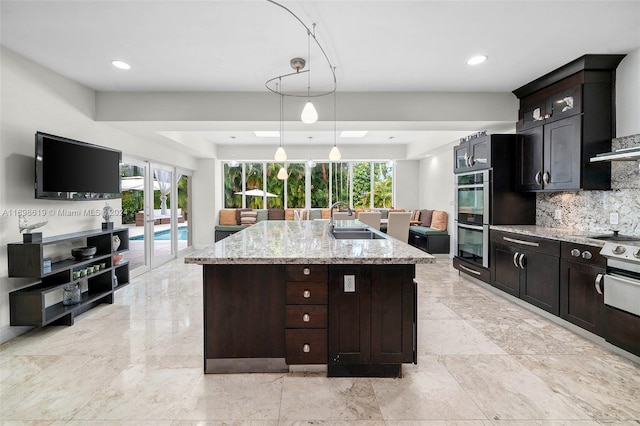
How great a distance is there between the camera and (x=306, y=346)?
2088 millimetres

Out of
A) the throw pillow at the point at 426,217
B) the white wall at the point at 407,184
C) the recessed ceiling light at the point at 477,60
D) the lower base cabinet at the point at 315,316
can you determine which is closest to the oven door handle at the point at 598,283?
the lower base cabinet at the point at 315,316

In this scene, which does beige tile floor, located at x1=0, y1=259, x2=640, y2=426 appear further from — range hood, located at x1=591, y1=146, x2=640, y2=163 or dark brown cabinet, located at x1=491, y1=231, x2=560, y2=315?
range hood, located at x1=591, y1=146, x2=640, y2=163

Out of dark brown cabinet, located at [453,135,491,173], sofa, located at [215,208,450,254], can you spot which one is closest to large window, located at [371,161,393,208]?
sofa, located at [215,208,450,254]

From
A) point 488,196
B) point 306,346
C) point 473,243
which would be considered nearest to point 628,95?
point 488,196

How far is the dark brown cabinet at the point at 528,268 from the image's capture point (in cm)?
300

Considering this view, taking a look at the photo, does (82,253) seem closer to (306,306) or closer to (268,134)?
(306,306)

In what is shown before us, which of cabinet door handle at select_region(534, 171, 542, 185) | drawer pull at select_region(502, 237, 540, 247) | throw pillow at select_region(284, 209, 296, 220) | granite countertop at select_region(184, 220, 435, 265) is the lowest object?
drawer pull at select_region(502, 237, 540, 247)

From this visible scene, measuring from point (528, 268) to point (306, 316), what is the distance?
2664 millimetres

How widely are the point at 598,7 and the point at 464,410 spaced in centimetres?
291

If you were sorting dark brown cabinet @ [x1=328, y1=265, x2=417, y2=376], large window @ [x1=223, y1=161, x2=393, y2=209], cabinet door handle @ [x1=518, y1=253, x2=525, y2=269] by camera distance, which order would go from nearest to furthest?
dark brown cabinet @ [x1=328, y1=265, x2=417, y2=376] → cabinet door handle @ [x1=518, y1=253, x2=525, y2=269] → large window @ [x1=223, y1=161, x2=393, y2=209]

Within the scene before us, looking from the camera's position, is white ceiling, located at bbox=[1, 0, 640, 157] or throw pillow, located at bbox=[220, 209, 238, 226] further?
throw pillow, located at bbox=[220, 209, 238, 226]

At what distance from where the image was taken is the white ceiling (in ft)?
7.32

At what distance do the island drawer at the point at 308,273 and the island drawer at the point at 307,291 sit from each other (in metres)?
0.03

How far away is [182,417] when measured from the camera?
1727 millimetres
